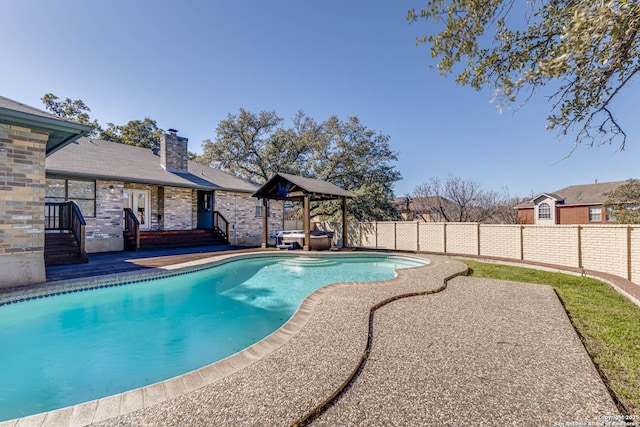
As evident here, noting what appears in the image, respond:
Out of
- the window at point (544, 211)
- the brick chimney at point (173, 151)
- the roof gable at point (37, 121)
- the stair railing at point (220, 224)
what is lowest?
the stair railing at point (220, 224)

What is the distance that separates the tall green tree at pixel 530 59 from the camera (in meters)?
2.97

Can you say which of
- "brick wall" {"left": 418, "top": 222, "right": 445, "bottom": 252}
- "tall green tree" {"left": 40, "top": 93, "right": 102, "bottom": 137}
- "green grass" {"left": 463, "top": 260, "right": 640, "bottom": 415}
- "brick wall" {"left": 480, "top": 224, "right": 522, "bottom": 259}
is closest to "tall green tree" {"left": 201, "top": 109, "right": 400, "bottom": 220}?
"brick wall" {"left": 418, "top": 222, "right": 445, "bottom": 252}

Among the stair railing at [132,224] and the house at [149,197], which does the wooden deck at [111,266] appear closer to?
the stair railing at [132,224]

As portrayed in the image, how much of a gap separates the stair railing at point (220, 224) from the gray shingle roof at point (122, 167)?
5.27ft

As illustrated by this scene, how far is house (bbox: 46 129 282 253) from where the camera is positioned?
11320mm

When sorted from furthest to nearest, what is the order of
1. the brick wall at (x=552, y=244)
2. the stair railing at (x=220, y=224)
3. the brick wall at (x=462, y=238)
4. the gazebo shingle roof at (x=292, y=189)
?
the stair railing at (x=220, y=224)
the gazebo shingle roof at (x=292, y=189)
the brick wall at (x=462, y=238)
the brick wall at (x=552, y=244)

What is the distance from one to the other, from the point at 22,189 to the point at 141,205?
7845 mm

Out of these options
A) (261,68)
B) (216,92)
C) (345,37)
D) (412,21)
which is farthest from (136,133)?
(412,21)

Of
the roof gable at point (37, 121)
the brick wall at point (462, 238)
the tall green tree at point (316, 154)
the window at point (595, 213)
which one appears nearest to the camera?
the roof gable at point (37, 121)

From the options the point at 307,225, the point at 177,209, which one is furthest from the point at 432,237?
the point at 177,209

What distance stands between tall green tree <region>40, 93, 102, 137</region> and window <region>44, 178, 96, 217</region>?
18991mm

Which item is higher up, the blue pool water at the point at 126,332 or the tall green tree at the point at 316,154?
the tall green tree at the point at 316,154

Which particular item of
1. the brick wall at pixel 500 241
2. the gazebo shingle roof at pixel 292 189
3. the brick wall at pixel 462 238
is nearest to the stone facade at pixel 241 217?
the gazebo shingle roof at pixel 292 189

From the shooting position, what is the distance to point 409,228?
14.1 meters
